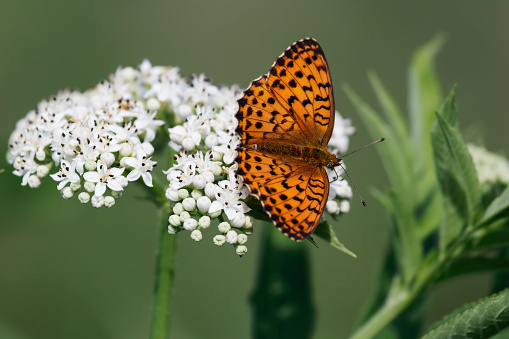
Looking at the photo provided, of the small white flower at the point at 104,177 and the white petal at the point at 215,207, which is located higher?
the small white flower at the point at 104,177

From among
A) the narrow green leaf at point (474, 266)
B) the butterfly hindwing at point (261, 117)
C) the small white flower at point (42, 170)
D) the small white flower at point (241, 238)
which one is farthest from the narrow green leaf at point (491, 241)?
the small white flower at point (42, 170)

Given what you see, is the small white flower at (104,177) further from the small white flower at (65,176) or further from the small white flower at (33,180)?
the small white flower at (33,180)

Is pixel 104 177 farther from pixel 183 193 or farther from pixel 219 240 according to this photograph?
pixel 219 240

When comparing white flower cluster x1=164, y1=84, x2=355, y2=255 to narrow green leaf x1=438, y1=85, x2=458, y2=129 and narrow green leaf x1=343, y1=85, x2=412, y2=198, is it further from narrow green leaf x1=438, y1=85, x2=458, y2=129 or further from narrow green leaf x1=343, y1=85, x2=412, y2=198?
narrow green leaf x1=438, y1=85, x2=458, y2=129

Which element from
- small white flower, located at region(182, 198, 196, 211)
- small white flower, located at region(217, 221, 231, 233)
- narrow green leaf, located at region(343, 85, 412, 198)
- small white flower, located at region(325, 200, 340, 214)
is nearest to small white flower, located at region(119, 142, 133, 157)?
small white flower, located at region(182, 198, 196, 211)

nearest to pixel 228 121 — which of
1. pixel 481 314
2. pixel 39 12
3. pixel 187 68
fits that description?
pixel 481 314

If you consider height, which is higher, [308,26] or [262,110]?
[308,26]

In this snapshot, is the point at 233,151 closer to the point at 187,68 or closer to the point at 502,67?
the point at 187,68
